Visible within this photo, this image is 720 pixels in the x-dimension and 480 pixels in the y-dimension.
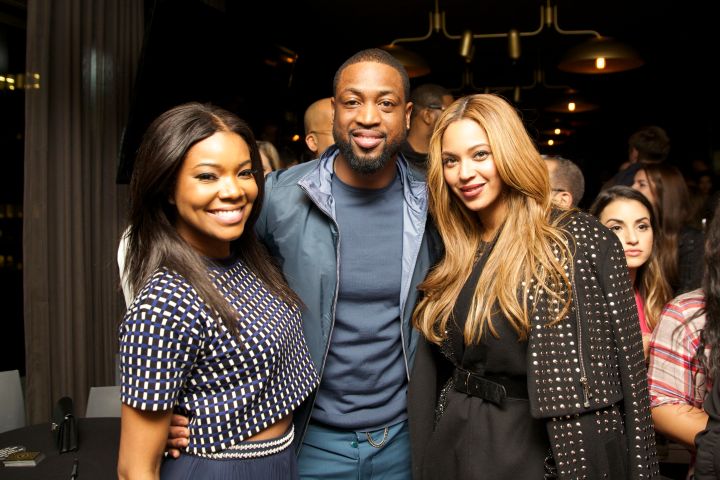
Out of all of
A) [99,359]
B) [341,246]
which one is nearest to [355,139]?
[341,246]

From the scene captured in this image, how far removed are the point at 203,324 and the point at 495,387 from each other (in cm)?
78

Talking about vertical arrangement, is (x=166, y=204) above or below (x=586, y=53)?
below

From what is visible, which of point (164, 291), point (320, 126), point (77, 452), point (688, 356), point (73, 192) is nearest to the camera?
point (164, 291)

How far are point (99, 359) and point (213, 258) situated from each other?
2.60 meters

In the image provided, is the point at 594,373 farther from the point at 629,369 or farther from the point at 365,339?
the point at 365,339

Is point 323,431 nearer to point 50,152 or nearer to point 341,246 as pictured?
point 341,246

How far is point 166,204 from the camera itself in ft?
5.24

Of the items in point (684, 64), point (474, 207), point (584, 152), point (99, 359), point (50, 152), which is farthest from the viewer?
point (584, 152)

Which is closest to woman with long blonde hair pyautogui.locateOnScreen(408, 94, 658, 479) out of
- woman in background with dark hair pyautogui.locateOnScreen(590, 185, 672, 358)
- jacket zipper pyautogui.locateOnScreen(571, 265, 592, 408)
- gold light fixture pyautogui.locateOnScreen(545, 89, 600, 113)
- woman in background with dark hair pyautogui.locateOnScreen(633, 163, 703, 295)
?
jacket zipper pyautogui.locateOnScreen(571, 265, 592, 408)

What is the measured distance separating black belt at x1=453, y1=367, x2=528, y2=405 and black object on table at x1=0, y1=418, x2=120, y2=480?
114 cm

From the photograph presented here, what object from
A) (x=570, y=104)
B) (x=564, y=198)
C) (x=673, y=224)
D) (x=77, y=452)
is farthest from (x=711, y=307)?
(x=570, y=104)

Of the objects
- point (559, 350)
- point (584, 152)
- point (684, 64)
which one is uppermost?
point (684, 64)

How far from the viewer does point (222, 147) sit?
1557 millimetres

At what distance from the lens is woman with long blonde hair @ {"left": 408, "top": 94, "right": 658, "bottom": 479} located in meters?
1.69
